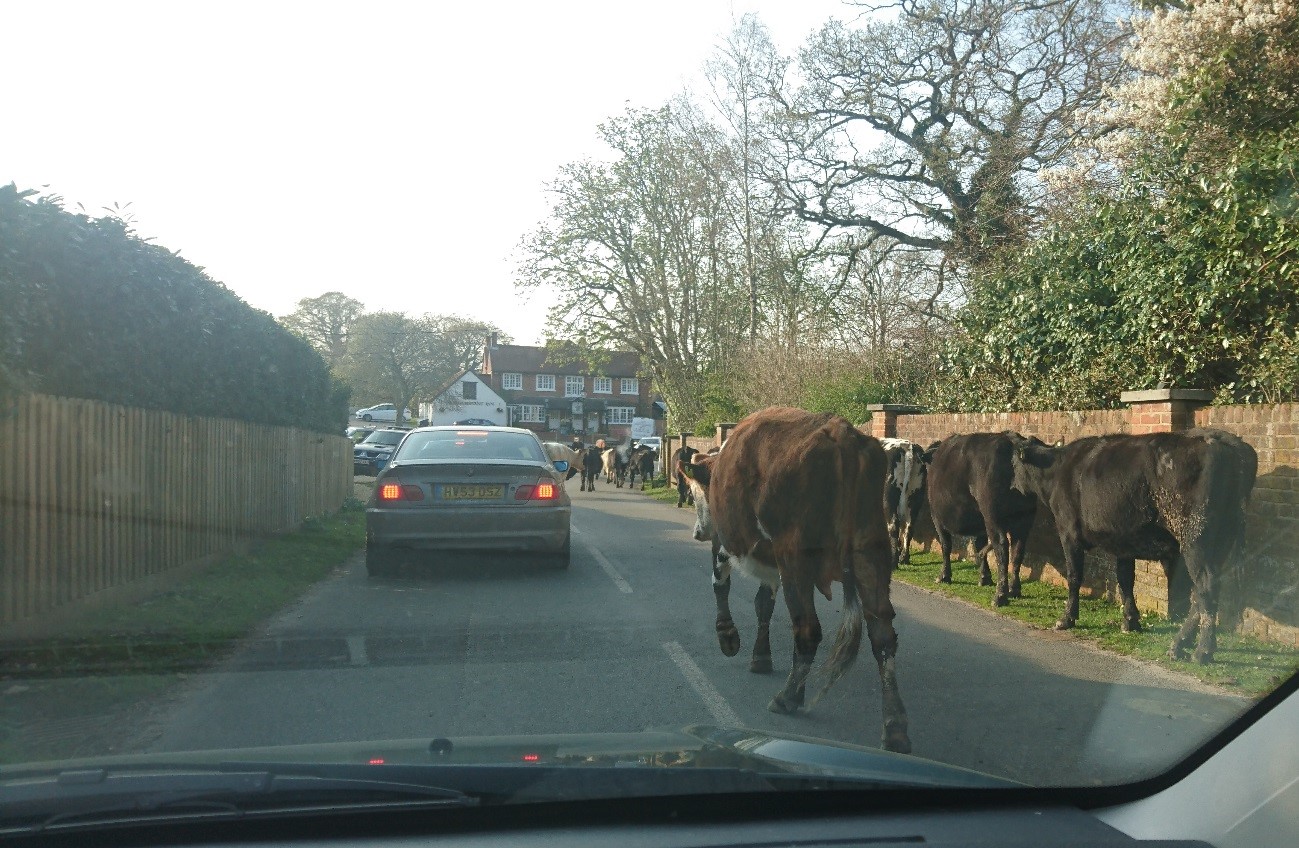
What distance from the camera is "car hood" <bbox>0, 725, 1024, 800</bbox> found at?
272cm

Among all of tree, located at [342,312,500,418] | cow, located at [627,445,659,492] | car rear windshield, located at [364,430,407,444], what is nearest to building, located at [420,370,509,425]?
tree, located at [342,312,500,418]

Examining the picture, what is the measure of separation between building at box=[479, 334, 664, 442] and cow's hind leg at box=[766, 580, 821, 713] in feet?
243

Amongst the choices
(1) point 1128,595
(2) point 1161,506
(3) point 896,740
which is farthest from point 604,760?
(1) point 1128,595

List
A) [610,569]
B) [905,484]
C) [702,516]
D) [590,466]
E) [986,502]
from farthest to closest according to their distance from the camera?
[590,466] < [905,484] < [610,569] < [986,502] < [702,516]

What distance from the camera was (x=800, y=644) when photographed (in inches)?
237

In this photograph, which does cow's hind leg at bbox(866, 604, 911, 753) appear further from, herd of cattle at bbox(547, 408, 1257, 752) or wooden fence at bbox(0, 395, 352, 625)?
wooden fence at bbox(0, 395, 352, 625)

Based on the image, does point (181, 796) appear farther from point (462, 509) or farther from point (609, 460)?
point (609, 460)

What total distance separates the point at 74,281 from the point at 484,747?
21.5 ft

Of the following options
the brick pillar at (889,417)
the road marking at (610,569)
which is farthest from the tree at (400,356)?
the road marking at (610,569)

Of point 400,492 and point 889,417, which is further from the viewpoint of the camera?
point 889,417

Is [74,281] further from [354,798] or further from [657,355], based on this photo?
[657,355]

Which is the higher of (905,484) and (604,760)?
(905,484)

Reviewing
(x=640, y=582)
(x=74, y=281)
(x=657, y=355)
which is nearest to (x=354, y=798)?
(x=74, y=281)

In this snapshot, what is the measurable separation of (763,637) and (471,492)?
15.3 feet
